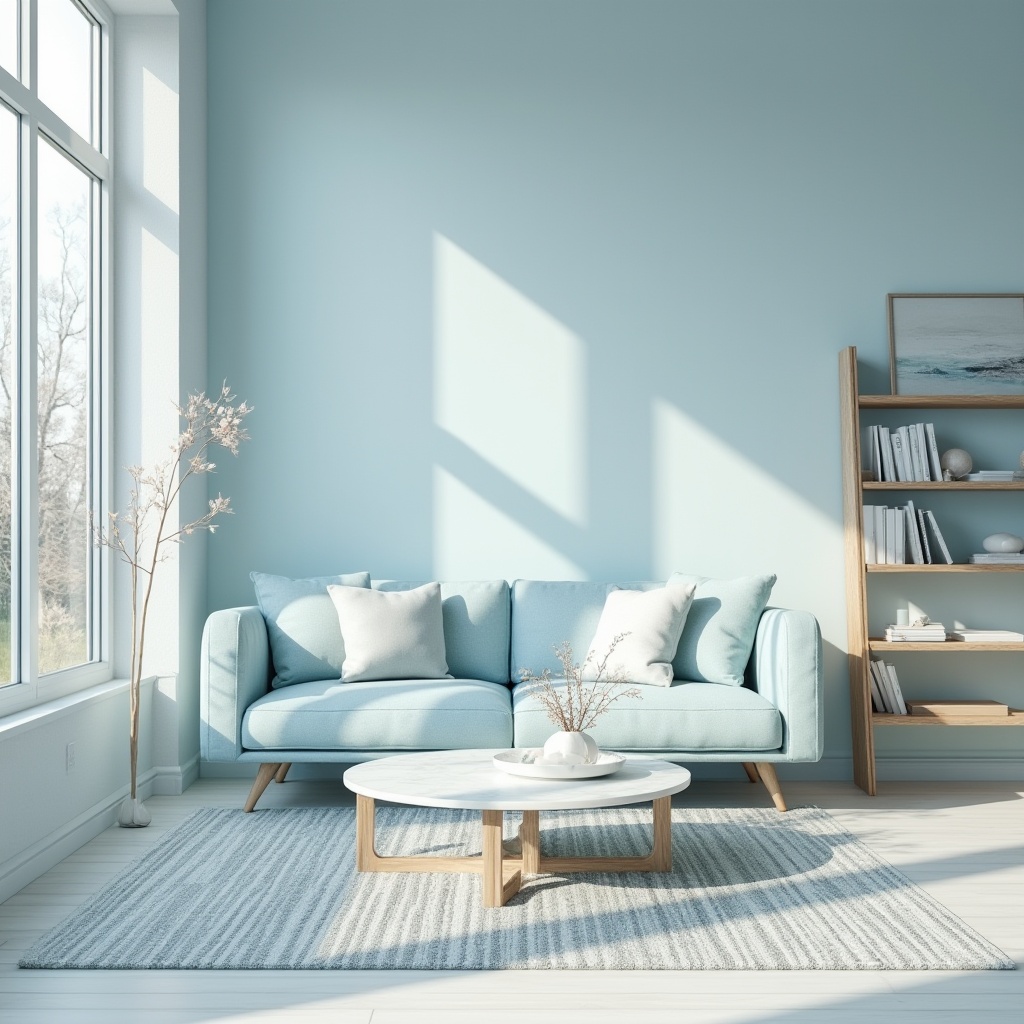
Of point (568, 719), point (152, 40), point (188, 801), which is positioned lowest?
point (188, 801)

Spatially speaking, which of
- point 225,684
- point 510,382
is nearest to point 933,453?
point 510,382

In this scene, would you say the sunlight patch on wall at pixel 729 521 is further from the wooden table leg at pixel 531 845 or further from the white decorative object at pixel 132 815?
the white decorative object at pixel 132 815

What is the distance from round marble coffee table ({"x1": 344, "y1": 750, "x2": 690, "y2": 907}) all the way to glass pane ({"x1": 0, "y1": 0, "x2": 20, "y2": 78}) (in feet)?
8.06

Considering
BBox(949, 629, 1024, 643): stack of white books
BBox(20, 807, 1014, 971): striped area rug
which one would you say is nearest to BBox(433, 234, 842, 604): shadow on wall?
BBox(949, 629, 1024, 643): stack of white books

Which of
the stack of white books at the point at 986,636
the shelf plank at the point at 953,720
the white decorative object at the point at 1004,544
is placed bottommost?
the shelf plank at the point at 953,720

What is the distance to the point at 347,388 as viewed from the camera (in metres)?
4.68

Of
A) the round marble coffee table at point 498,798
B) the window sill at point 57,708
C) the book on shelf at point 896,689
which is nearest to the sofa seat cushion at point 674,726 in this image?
the round marble coffee table at point 498,798

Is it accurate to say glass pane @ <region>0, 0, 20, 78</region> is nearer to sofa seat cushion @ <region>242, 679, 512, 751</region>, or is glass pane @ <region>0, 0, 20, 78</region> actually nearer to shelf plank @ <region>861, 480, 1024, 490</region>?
sofa seat cushion @ <region>242, 679, 512, 751</region>

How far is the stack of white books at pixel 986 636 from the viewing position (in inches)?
169

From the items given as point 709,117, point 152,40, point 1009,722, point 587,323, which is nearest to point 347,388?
point 587,323

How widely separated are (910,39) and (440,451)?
272 centimetres

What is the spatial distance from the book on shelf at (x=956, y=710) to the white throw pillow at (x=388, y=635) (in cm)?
190

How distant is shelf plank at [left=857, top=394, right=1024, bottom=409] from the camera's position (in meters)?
4.33

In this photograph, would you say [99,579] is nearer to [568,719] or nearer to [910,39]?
[568,719]
